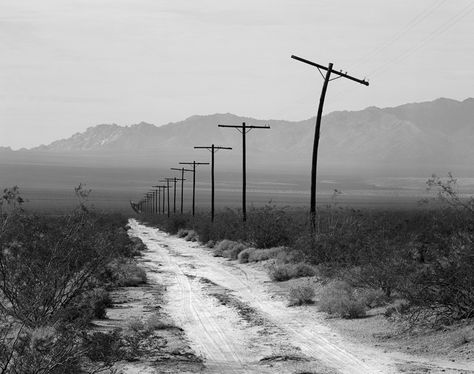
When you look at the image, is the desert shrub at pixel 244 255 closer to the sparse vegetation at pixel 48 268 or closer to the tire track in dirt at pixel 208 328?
the tire track in dirt at pixel 208 328

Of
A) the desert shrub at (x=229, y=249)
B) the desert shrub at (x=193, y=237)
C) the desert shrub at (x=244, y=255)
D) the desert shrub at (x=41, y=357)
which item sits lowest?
the desert shrub at (x=193, y=237)

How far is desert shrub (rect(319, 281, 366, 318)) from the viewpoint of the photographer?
1655cm

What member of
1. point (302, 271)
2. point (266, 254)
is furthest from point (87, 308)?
point (266, 254)

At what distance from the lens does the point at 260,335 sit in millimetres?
14820

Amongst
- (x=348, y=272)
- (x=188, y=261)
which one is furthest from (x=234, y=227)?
(x=348, y=272)

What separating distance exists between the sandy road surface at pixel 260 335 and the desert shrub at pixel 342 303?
0.39 meters

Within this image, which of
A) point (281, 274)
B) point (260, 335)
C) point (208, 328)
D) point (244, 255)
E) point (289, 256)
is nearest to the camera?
point (260, 335)

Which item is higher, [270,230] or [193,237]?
[270,230]

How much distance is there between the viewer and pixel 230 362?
12.4 metres

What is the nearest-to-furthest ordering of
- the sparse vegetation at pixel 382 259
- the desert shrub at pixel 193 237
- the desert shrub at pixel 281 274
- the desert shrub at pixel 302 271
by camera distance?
the sparse vegetation at pixel 382 259
the desert shrub at pixel 302 271
the desert shrub at pixel 281 274
the desert shrub at pixel 193 237

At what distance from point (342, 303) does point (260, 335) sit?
9.45 feet

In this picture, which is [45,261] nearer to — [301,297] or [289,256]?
[301,297]

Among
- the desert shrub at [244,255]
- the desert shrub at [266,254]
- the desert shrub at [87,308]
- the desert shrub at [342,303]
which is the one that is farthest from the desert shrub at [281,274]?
the desert shrub at [244,255]

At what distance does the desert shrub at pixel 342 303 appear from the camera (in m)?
16.5
